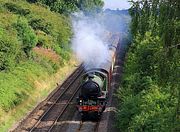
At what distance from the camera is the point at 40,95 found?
3556 cm

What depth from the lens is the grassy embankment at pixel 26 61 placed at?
2968cm

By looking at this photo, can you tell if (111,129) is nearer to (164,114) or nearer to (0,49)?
(164,114)

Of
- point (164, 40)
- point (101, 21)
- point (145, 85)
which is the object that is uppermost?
point (164, 40)

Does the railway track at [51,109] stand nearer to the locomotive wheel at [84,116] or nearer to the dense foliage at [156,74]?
the locomotive wheel at [84,116]

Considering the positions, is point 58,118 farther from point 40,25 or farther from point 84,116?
point 40,25

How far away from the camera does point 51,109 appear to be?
31094mm

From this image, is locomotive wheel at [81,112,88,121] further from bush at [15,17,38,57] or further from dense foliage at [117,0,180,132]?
bush at [15,17,38,57]

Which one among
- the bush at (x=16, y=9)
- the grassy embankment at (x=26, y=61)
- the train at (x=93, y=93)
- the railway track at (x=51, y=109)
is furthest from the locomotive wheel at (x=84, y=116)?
the bush at (x=16, y=9)

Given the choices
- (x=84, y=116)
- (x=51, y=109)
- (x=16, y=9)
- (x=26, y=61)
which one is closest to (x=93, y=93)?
(x=84, y=116)

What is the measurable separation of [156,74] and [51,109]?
19.3 meters

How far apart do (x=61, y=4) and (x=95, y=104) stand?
5372 centimetres

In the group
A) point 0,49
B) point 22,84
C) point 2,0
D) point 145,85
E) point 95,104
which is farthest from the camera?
point 2,0

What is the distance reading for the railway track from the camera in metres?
26.4

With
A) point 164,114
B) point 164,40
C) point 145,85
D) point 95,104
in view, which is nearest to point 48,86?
point 95,104
